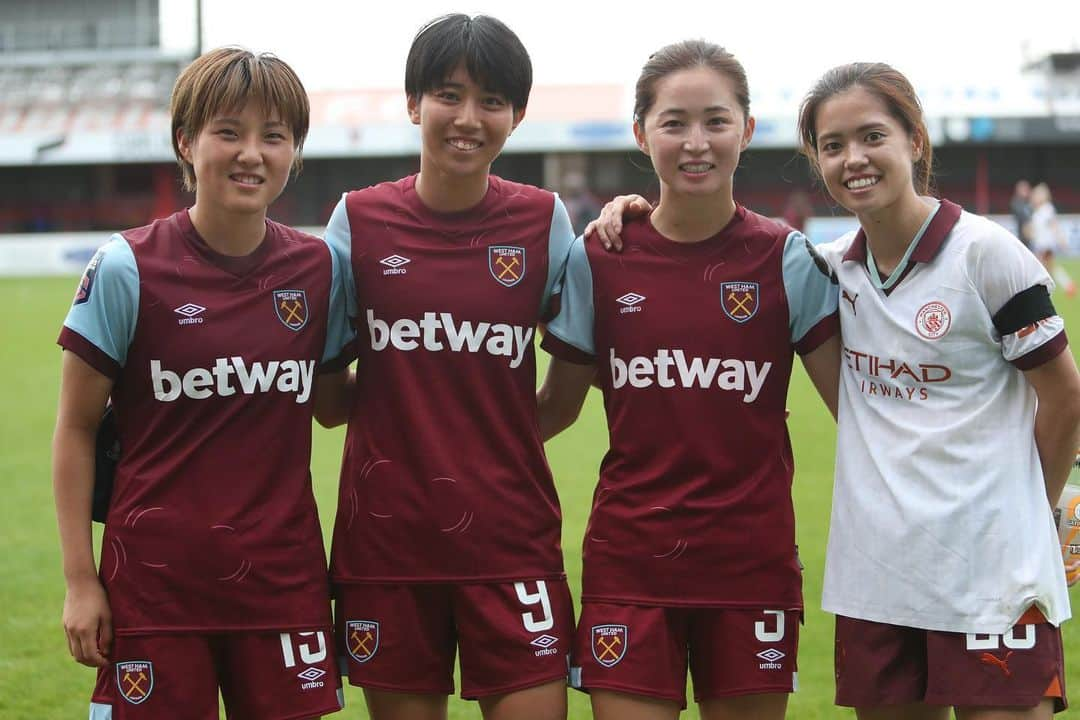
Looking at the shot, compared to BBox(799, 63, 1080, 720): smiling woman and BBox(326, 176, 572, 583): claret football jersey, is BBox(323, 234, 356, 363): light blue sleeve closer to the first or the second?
BBox(326, 176, 572, 583): claret football jersey

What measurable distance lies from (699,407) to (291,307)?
0.90 metres

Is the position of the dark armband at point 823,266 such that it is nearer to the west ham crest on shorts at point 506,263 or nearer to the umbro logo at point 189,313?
the west ham crest on shorts at point 506,263

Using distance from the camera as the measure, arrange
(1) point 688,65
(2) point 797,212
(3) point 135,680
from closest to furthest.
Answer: (3) point 135,680 → (1) point 688,65 → (2) point 797,212

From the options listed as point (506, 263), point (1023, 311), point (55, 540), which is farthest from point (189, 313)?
point (55, 540)

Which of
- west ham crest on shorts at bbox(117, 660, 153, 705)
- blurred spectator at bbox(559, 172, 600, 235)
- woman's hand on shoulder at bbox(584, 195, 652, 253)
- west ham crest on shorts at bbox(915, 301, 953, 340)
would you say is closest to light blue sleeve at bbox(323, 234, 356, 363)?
woman's hand on shoulder at bbox(584, 195, 652, 253)

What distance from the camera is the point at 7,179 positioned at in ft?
107

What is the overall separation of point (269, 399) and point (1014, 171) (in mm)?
30468

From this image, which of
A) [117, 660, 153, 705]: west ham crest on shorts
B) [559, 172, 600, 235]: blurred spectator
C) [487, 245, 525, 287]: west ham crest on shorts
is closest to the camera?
[117, 660, 153, 705]: west ham crest on shorts

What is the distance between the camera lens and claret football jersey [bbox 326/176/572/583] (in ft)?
8.67

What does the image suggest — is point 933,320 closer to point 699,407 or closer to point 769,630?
point 699,407

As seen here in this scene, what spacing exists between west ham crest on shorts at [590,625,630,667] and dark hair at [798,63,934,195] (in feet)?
3.69

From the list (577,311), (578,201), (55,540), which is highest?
(577,311)

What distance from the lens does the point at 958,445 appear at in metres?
2.51

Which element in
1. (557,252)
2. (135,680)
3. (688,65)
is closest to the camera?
(135,680)
